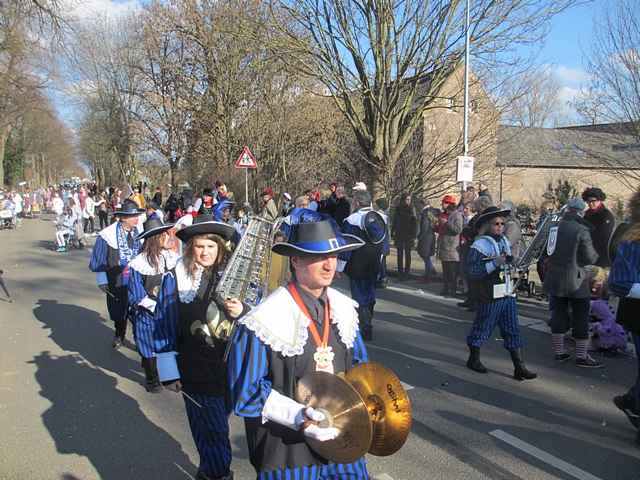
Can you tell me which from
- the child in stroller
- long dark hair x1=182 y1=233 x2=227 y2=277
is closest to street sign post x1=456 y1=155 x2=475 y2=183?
long dark hair x1=182 y1=233 x2=227 y2=277

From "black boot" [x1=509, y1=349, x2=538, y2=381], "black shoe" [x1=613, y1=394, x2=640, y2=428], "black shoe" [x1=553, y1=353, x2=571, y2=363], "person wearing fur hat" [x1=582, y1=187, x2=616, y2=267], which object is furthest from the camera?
"person wearing fur hat" [x1=582, y1=187, x2=616, y2=267]

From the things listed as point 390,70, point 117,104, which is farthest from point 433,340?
point 117,104

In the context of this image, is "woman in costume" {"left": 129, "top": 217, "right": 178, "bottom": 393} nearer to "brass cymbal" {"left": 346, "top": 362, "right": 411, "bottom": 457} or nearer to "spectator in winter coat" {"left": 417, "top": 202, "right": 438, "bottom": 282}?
"brass cymbal" {"left": 346, "top": 362, "right": 411, "bottom": 457}

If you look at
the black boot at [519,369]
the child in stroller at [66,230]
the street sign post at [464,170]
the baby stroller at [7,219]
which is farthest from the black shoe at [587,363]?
the baby stroller at [7,219]

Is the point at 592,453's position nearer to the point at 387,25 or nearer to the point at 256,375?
the point at 256,375

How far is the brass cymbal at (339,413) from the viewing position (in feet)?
6.31

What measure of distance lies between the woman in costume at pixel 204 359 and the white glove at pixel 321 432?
1.21 metres

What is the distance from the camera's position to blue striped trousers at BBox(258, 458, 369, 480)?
225 cm

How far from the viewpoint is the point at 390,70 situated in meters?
14.2

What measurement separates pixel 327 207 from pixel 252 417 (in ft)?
34.3

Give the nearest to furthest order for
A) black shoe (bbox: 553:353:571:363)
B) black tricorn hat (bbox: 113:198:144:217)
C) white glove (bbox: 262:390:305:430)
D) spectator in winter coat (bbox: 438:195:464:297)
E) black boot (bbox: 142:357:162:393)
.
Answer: white glove (bbox: 262:390:305:430)
black boot (bbox: 142:357:162:393)
black shoe (bbox: 553:353:571:363)
black tricorn hat (bbox: 113:198:144:217)
spectator in winter coat (bbox: 438:195:464:297)

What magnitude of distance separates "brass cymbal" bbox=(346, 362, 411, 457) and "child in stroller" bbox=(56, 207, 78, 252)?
1637 cm

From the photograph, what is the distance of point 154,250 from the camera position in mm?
4934

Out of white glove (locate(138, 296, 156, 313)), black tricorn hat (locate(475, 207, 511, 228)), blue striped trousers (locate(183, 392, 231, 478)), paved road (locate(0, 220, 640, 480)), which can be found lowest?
paved road (locate(0, 220, 640, 480))
